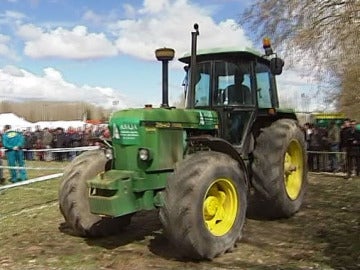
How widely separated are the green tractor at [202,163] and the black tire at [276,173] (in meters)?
0.01

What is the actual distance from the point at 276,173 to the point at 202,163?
6.49ft

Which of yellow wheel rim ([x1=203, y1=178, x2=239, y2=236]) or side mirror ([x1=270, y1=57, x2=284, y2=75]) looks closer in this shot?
yellow wheel rim ([x1=203, y1=178, x2=239, y2=236])

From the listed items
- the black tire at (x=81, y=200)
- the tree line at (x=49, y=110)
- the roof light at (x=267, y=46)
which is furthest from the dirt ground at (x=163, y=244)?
the tree line at (x=49, y=110)

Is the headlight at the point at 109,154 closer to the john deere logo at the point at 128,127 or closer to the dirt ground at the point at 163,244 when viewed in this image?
the john deere logo at the point at 128,127

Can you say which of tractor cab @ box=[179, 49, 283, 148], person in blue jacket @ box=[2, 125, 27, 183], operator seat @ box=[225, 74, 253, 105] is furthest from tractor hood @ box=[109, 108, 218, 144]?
person in blue jacket @ box=[2, 125, 27, 183]

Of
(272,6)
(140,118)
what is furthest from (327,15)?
(140,118)

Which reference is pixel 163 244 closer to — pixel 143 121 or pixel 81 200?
pixel 81 200

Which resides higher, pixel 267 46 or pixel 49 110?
pixel 49 110

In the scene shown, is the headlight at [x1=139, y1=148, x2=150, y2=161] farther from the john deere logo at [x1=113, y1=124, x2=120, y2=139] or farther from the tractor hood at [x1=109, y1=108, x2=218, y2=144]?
the john deere logo at [x1=113, y1=124, x2=120, y2=139]

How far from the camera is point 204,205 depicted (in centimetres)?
586

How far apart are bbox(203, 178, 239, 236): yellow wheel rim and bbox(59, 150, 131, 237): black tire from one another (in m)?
1.44

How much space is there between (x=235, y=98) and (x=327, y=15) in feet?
25.2

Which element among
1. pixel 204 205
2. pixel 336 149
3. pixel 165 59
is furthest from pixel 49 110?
pixel 204 205

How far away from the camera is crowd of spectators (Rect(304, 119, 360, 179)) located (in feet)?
45.2
